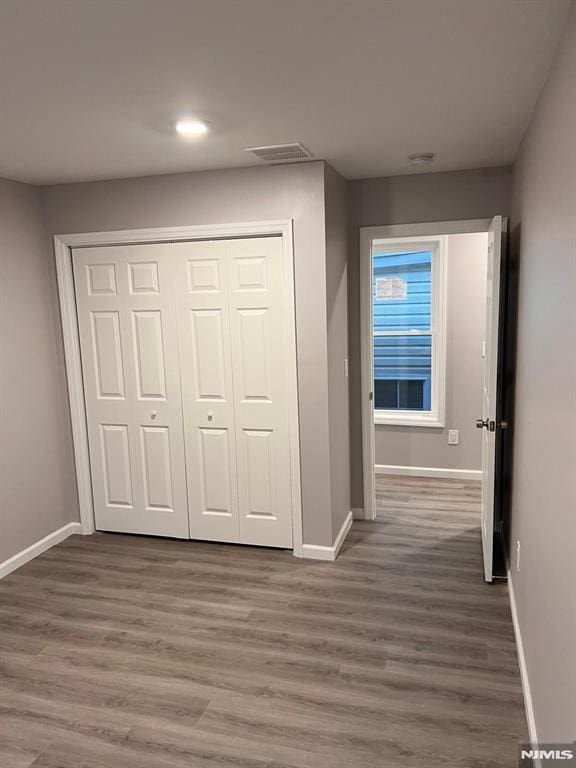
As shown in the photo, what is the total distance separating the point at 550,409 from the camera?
1872mm

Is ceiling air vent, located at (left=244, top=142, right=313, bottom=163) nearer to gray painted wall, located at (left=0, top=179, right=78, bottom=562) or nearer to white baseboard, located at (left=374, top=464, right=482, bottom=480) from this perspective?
gray painted wall, located at (left=0, top=179, right=78, bottom=562)

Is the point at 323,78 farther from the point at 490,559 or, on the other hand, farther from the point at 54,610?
the point at 54,610

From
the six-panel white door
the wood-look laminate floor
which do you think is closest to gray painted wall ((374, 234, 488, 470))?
the wood-look laminate floor

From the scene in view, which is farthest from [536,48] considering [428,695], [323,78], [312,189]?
[428,695]

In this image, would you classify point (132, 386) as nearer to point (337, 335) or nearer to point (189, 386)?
point (189, 386)

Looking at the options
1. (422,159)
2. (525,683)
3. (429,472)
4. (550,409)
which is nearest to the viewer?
(550,409)

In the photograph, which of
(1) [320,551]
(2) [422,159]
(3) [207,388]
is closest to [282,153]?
(2) [422,159]

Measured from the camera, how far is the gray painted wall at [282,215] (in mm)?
3268

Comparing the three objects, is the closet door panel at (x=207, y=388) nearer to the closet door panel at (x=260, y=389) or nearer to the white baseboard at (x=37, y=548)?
the closet door panel at (x=260, y=389)

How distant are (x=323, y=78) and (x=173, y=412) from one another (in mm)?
2342

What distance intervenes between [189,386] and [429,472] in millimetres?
2479

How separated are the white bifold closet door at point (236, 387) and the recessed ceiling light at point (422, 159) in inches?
35.0

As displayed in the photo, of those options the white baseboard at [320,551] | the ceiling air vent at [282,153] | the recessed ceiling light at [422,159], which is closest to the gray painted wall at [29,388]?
the ceiling air vent at [282,153]

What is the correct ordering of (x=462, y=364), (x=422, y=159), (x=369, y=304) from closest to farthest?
(x=422, y=159) → (x=369, y=304) → (x=462, y=364)
